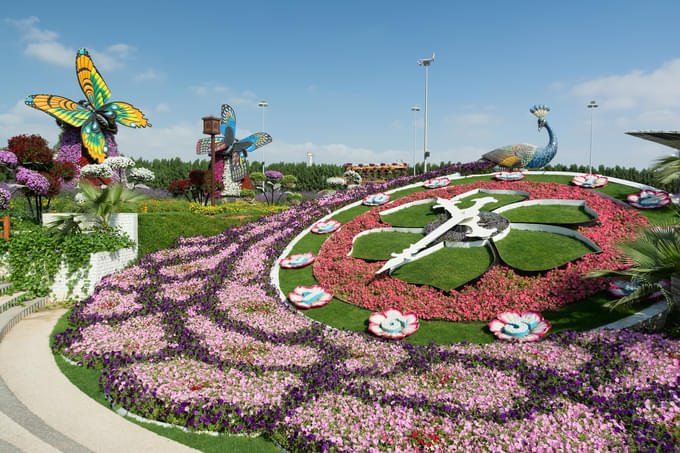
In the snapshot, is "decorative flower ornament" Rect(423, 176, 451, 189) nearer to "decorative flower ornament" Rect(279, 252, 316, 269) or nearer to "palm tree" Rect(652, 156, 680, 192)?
"decorative flower ornament" Rect(279, 252, 316, 269)

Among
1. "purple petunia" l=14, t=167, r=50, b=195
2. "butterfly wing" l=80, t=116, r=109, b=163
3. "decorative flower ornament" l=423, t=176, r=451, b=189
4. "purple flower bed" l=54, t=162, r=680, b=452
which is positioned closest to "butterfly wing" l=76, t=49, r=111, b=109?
"butterfly wing" l=80, t=116, r=109, b=163

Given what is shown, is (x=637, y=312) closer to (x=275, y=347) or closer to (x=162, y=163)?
(x=275, y=347)

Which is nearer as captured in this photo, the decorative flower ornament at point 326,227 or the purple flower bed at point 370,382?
the purple flower bed at point 370,382

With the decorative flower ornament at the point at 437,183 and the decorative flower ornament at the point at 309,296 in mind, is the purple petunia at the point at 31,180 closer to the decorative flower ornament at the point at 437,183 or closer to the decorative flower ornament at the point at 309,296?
the decorative flower ornament at the point at 309,296

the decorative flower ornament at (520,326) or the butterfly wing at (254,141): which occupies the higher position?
the butterfly wing at (254,141)

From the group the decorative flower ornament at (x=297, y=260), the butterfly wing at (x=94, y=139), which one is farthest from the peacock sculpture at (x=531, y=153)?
the butterfly wing at (x=94, y=139)

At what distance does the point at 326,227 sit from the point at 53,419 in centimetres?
1159

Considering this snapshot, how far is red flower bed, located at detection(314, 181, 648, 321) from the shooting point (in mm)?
10172

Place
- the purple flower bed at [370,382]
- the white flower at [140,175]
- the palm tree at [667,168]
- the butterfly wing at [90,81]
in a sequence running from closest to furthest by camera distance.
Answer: the purple flower bed at [370,382]
the palm tree at [667,168]
the white flower at [140,175]
the butterfly wing at [90,81]

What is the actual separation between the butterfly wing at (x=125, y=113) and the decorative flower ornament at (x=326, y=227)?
2367cm

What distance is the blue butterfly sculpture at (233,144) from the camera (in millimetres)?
38094

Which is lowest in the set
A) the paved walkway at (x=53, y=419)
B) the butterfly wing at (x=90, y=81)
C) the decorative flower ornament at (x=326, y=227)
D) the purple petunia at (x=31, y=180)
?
the paved walkway at (x=53, y=419)

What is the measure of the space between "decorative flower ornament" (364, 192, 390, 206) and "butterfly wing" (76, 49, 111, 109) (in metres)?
25.4

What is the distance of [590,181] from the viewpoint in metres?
16.9
